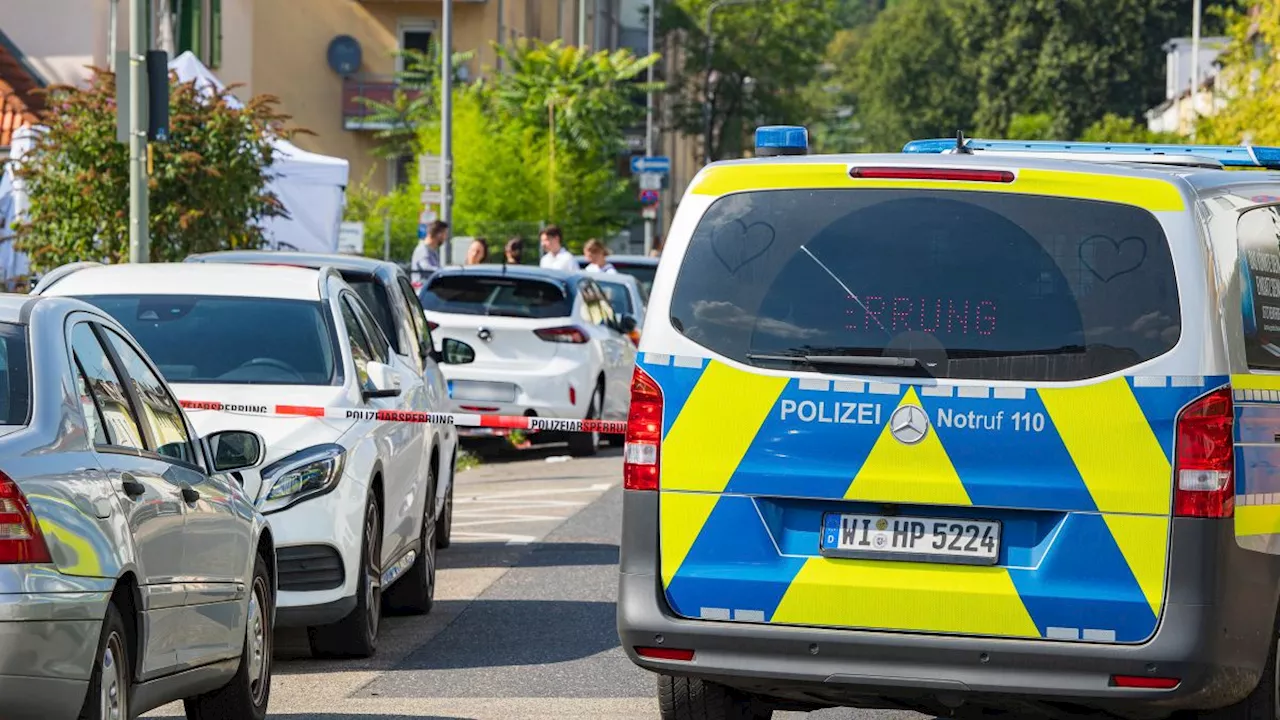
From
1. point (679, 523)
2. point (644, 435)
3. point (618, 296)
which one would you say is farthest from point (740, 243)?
point (618, 296)

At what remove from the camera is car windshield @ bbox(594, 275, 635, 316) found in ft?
83.5

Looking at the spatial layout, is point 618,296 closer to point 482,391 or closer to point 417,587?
point 482,391

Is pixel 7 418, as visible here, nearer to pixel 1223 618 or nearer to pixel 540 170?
pixel 1223 618

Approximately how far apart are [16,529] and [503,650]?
471 centimetres

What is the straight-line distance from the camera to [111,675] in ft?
19.8

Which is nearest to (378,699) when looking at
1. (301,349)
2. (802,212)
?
(301,349)

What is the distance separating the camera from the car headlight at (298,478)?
9.51 meters

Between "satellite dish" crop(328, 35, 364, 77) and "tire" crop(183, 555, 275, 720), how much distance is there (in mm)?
47945

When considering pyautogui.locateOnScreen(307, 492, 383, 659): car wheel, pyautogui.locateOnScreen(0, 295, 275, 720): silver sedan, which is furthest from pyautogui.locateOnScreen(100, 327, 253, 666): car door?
pyautogui.locateOnScreen(307, 492, 383, 659): car wheel

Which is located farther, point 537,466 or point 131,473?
point 537,466

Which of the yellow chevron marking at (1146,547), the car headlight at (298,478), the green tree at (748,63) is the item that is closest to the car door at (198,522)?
the car headlight at (298,478)

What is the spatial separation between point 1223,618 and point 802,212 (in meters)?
1.61

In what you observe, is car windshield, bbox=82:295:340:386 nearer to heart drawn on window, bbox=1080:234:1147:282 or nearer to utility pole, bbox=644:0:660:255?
heart drawn on window, bbox=1080:234:1147:282

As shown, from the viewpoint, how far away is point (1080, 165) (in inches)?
263
